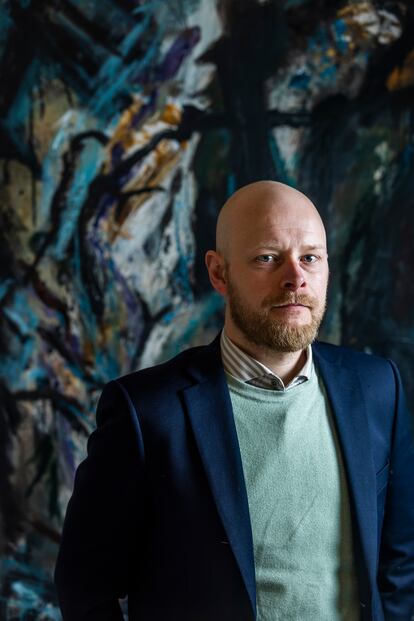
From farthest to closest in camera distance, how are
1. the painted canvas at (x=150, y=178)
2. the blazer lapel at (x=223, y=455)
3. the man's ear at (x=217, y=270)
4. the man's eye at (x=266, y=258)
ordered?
the painted canvas at (x=150, y=178) → the man's ear at (x=217, y=270) → the man's eye at (x=266, y=258) → the blazer lapel at (x=223, y=455)

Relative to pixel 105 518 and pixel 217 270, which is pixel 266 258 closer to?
pixel 217 270

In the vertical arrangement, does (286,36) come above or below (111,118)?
above

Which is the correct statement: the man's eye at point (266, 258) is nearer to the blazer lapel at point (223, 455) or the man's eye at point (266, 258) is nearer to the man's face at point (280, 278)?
the man's face at point (280, 278)

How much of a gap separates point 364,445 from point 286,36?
6.41ft

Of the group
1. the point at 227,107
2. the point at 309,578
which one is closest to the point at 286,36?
the point at 227,107

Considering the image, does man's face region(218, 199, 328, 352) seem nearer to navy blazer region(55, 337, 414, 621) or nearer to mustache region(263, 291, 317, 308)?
mustache region(263, 291, 317, 308)

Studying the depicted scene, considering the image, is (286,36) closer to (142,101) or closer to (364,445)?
(142,101)

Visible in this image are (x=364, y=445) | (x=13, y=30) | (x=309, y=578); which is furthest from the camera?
(x=13, y=30)

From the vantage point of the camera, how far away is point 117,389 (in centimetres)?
179

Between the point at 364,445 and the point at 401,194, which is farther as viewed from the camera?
the point at 401,194

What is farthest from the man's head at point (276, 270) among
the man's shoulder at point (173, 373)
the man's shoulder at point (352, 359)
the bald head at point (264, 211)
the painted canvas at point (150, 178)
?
the painted canvas at point (150, 178)

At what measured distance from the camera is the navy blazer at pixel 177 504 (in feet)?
5.49

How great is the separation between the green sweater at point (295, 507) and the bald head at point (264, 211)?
16.0 inches

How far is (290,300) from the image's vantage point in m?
1.74
